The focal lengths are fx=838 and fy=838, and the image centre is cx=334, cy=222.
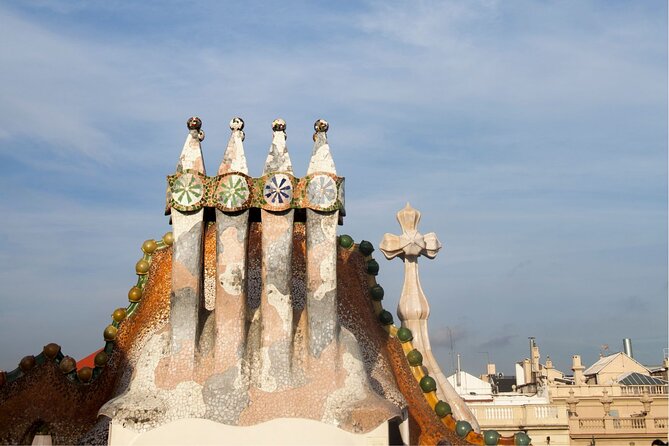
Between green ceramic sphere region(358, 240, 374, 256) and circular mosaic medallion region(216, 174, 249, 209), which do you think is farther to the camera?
green ceramic sphere region(358, 240, 374, 256)

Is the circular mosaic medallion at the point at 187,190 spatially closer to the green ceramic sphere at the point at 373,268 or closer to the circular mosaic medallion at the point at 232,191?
the circular mosaic medallion at the point at 232,191

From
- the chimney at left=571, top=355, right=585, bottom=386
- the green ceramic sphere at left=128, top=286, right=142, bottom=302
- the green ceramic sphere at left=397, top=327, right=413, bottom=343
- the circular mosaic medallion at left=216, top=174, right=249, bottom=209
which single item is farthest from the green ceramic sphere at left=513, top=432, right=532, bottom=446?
the chimney at left=571, top=355, right=585, bottom=386

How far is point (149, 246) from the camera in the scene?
1595 centimetres

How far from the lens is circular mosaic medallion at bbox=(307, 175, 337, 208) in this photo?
42.9 ft

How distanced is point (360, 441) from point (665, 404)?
3017cm

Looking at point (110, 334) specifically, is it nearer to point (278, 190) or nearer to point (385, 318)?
point (278, 190)

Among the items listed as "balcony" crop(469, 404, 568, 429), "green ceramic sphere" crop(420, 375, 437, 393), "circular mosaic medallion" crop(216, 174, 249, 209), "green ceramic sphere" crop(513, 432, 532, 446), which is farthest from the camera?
"balcony" crop(469, 404, 568, 429)

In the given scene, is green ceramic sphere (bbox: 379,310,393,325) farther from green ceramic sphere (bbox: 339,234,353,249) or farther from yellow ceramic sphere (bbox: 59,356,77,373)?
yellow ceramic sphere (bbox: 59,356,77,373)

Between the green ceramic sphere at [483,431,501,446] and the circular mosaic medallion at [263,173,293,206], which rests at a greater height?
the circular mosaic medallion at [263,173,293,206]

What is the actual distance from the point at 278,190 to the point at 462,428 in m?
5.50

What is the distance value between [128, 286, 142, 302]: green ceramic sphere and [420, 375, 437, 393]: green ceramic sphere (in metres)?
5.49

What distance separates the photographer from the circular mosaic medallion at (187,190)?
13031 mm

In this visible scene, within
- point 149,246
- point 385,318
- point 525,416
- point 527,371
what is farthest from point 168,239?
point 527,371

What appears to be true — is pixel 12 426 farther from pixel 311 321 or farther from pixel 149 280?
pixel 311 321
